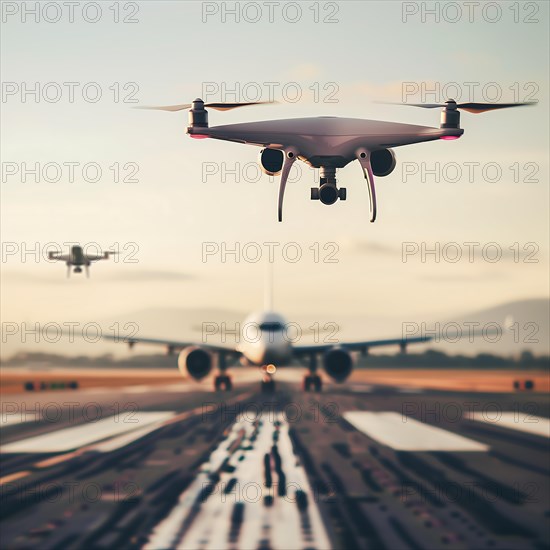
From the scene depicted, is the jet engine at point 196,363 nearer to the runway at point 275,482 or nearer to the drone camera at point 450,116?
the runway at point 275,482

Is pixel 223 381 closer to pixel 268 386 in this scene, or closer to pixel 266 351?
pixel 268 386

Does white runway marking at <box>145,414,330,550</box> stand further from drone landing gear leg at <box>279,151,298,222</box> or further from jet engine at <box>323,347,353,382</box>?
jet engine at <box>323,347,353,382</box>

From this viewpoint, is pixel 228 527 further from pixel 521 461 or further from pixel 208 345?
pixel 208 345

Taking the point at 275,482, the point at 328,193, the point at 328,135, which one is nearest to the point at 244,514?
the point at 275,482

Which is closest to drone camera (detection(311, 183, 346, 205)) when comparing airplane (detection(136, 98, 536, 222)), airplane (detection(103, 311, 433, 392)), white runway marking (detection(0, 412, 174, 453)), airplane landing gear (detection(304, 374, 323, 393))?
airplane (detection(136, 98, 536, 222))

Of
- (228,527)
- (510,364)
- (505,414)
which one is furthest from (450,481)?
(510,364)
